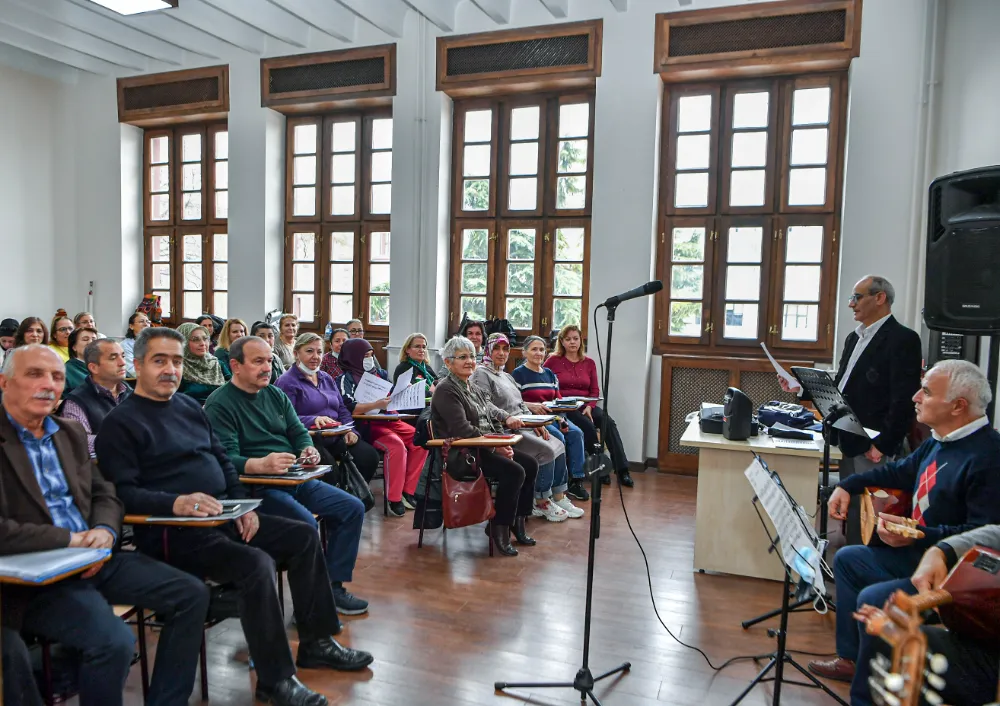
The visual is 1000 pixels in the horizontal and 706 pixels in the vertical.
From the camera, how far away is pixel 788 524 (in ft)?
6.84

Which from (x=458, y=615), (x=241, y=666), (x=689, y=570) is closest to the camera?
(x=241, y=666)

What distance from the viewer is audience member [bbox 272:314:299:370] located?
5.61 metres

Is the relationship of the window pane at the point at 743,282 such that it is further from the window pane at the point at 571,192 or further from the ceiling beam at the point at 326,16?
the ceiling beam at the point at 326,16

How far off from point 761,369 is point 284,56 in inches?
214

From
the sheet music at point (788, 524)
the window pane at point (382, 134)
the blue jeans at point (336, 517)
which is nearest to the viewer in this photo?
the sheet music at point (788, 524)

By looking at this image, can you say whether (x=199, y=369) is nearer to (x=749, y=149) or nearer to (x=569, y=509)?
(x=569, y=509)

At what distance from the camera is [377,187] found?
22.9 ft

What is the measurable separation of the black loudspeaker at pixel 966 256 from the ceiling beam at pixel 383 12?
4.60m

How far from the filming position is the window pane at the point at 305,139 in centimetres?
722

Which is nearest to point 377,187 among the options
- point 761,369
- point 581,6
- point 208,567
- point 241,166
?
point 241,166

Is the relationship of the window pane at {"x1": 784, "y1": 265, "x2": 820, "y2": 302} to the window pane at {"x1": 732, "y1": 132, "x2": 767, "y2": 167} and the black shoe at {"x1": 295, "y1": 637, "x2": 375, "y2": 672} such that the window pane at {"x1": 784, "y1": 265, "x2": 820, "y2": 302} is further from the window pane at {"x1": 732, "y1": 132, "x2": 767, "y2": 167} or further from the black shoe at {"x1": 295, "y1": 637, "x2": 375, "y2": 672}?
the black shoe at {"x1": 295, "y1": 637, "x2": 375, "y2": 672}

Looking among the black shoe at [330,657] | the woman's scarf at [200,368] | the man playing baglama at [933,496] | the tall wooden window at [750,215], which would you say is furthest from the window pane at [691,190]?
the black shoe at [330,657]

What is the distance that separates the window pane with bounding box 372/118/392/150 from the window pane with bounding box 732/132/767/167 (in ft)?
10.9

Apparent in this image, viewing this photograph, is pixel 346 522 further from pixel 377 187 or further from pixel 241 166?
pixel 241 166
